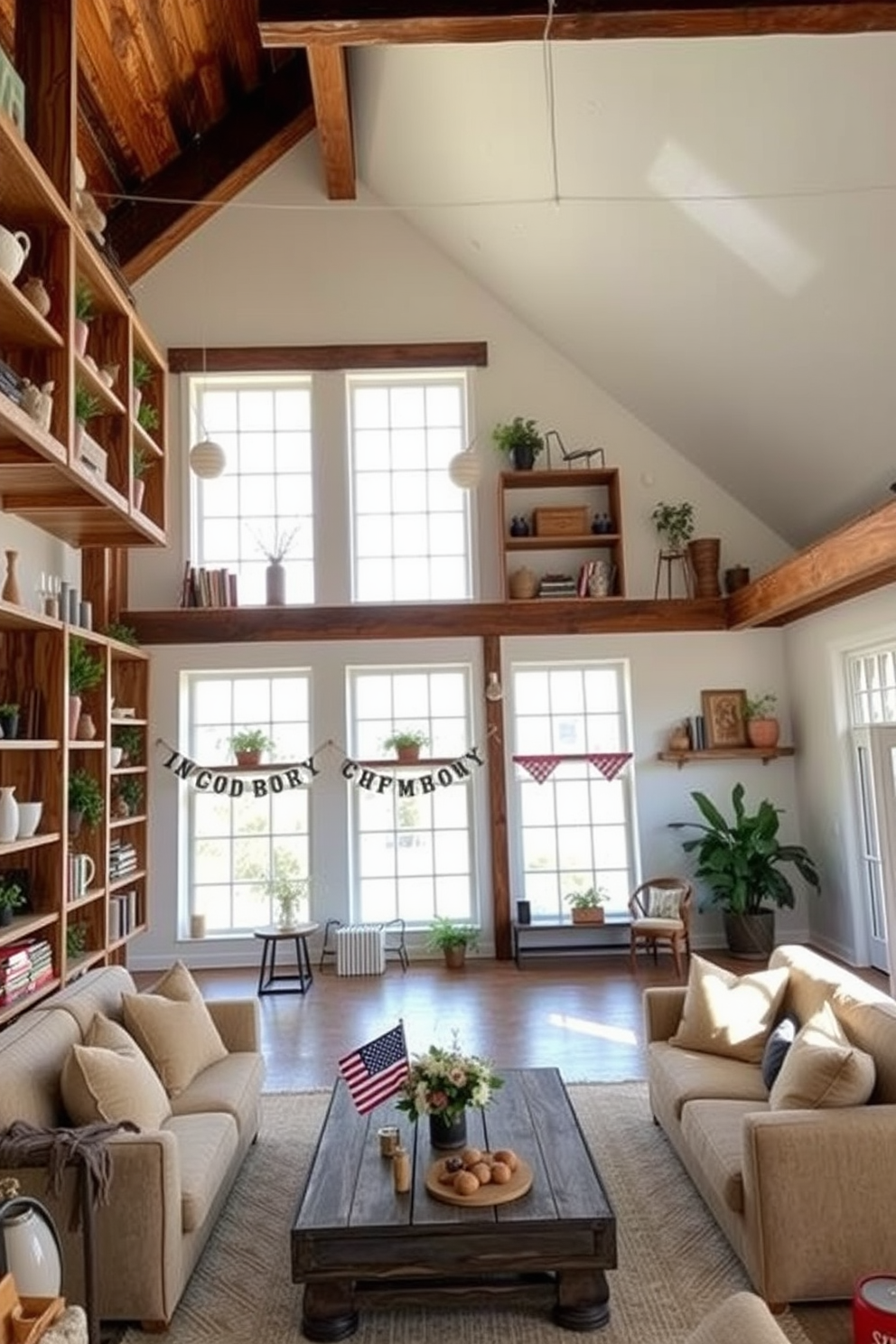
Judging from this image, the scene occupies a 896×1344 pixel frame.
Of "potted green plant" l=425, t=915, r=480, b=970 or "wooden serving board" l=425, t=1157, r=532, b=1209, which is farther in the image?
"potted green plant" l=425, t=915, r=480, b=970

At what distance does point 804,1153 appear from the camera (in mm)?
2404

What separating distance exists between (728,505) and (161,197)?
17.5 ft

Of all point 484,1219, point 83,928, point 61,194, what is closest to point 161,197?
point 61,194

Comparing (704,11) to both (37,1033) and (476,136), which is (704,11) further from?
(37,1033)

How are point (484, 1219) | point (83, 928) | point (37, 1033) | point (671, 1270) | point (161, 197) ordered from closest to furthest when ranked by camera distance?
point (484, 1219) < point (671, 1270) < point (37, 1033) < point (83, 928) < point (161, 197)

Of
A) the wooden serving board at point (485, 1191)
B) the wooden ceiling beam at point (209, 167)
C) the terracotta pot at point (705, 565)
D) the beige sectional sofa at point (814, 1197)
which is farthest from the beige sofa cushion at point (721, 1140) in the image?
the wooden ceiling beam at point (209, 167)

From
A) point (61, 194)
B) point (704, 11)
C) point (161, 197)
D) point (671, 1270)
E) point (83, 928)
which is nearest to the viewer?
point (671, 1270)

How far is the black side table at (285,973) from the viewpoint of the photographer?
19.5 feet

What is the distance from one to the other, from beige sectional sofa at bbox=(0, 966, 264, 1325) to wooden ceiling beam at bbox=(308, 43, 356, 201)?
5.46m

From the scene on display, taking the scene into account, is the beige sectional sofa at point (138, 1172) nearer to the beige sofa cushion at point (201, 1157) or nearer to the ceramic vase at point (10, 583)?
the beige sofa cushion at point (201, 1157)

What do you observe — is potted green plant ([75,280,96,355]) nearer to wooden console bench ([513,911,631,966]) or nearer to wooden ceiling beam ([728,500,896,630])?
wooden ceiling beam ([728,500,896,630])

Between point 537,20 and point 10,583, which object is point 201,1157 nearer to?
point 10,583

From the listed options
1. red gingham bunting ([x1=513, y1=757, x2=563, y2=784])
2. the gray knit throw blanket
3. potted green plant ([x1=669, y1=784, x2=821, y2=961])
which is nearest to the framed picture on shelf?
potted green plant ([x1=669, y1=784, x2=821, y2=961])

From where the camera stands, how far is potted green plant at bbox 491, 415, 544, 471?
706 centimetres
